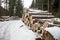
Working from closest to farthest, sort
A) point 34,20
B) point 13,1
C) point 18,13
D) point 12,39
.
→ 1. point 12,39
2. point 34,20
3. point 13,1
4. point 18,13

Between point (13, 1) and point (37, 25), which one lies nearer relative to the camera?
point (37, 25)

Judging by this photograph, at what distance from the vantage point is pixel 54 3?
2120 cm

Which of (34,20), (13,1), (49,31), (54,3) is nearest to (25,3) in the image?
(13,1)

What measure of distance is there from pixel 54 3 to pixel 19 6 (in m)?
27.0

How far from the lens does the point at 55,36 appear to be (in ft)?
19.1

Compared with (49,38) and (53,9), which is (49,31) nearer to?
(49,38)

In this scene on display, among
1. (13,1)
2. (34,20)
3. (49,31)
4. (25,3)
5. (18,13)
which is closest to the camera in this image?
(49,31)

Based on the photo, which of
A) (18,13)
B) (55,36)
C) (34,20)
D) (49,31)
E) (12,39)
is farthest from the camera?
(18,13)

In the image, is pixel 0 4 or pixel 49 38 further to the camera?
pixel 0 4

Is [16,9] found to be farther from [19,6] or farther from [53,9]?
[53,9]

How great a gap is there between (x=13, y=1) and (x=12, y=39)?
34409 millimetres

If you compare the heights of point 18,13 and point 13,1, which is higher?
point 13,1

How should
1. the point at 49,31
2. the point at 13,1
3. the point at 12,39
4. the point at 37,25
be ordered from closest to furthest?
the point at 49,31, the point at 12,39, the point at 37,25, the point at 13,1

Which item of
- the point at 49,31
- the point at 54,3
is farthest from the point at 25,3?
the point at 49,31
